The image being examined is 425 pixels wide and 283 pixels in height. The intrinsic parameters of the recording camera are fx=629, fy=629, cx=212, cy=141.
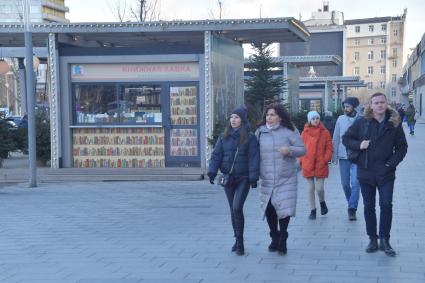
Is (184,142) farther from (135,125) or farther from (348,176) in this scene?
(348,176)

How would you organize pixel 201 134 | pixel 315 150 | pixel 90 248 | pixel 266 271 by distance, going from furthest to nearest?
1. pixel 201 134
2. pixel 315 150
3. pixel 90 248
4. pixel 266 271

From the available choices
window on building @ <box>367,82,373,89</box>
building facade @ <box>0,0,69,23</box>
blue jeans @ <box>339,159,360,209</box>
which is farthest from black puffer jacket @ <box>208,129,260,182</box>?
window on building @ <box>367,82,373,89</box>

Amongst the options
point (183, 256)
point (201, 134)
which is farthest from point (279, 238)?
point (201, 134)

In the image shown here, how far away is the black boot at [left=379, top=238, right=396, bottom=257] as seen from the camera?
662 cm

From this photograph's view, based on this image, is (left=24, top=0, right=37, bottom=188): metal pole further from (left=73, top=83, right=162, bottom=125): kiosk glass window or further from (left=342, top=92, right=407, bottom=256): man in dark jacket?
(left=342, top=92, right=407, bottom=256): man in dark jacket

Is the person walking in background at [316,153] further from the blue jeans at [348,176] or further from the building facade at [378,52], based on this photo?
the building facade at [378,52]

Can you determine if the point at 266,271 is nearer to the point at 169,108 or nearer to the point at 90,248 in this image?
the point at 90,248

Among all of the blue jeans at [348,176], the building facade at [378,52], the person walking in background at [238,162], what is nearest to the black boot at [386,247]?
the person walking in background at [238,162]

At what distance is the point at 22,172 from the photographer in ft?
47.7

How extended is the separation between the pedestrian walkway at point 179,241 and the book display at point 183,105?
9.42 ft

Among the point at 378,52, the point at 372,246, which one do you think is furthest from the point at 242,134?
the point at 378,52

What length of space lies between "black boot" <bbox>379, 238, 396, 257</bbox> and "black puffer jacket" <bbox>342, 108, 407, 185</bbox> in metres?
0.64

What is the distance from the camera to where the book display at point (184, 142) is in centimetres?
1464

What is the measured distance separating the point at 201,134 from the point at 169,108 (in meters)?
0.96
